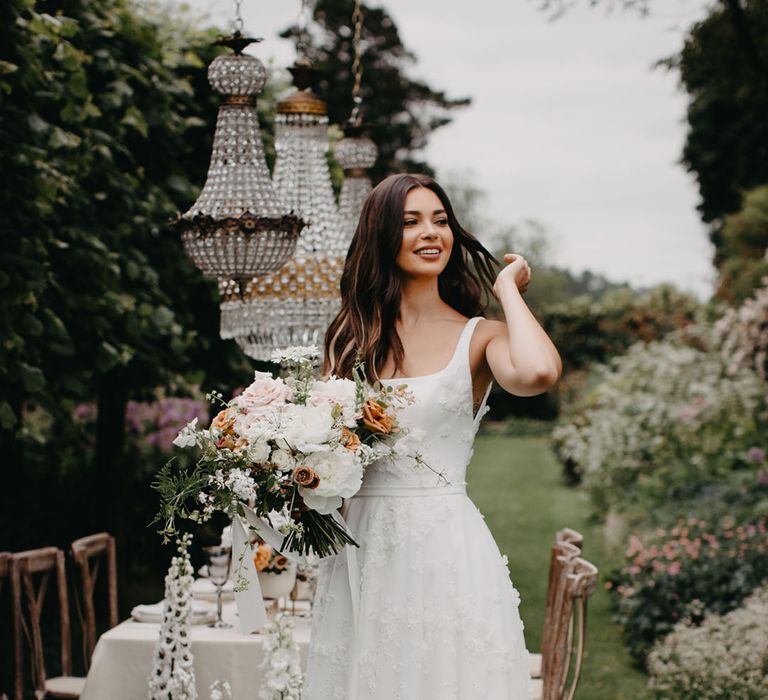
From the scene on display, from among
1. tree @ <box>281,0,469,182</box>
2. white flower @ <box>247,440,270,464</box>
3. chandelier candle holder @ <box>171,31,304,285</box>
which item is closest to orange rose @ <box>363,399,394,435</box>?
white flower @ <box>247,440,270,464</box>

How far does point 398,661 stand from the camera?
112 inches

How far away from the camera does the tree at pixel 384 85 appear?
900 inches

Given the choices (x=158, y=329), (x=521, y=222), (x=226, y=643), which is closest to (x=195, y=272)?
(x=158, y=329)

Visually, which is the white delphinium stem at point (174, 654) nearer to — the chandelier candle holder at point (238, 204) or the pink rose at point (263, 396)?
the pink rose at point (263, 396)

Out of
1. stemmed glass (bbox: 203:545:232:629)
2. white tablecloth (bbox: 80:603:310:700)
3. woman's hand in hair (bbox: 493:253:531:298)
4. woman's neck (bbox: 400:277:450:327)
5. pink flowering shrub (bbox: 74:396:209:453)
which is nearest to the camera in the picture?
woman's hand in hair (bbox: 493:253:531:298)

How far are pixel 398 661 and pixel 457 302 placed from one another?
3.38 feet

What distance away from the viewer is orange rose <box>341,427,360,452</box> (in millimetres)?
2666

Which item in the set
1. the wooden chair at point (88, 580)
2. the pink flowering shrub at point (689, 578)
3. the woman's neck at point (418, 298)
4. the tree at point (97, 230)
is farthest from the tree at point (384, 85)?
the woman's neck at point (418, 298)

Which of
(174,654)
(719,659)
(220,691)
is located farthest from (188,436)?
(719,659)

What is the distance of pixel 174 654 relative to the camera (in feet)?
11.9

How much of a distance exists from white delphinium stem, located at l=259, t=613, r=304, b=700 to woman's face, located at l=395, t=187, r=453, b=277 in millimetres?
1117

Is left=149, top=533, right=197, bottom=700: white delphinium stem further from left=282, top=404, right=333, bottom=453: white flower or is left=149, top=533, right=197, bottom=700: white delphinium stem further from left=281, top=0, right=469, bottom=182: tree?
left=281, top=0, right=469, bottom=182: tree

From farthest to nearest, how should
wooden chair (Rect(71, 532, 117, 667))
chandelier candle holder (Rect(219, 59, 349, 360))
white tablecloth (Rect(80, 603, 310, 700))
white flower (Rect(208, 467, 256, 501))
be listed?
wooden chair (Rect(71, 532, 117, 667)), chandelier candle holder (Rect(219, 59, 349, 360)), white tablecloth (Rect(80, 603, 310, 700)), white flower (Rect(208, 467, 256, 501))

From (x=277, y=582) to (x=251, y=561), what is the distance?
126 centimetres
